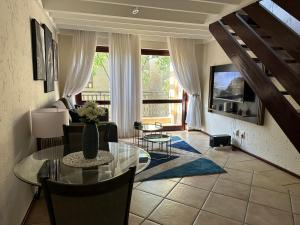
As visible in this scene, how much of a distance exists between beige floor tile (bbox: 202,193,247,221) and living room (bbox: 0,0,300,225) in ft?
0.04

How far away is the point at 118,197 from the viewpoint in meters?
1.15

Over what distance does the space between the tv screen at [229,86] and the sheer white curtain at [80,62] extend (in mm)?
2905

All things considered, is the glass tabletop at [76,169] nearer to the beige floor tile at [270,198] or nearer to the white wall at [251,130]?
the beige floor tile at [270,198]

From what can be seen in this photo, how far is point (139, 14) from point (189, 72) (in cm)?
251

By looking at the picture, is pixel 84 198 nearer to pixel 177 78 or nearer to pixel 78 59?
pixel 78 59

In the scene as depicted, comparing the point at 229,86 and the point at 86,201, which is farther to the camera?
the point at 229,86

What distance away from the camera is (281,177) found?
3.30 metres

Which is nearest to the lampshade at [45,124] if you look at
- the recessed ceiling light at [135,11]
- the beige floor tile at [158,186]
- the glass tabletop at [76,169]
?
the glass tabletop at [76,169]

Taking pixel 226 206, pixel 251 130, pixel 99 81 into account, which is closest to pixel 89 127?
pixel 226 206

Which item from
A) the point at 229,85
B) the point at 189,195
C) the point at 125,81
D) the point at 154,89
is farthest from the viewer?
the point at 154,89

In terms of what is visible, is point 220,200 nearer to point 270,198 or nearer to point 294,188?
point 270,198

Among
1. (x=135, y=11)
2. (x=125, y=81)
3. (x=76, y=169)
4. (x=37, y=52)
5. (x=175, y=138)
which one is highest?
(x=135, y=11)

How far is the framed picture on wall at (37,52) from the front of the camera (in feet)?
8.82

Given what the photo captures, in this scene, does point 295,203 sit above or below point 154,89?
below
